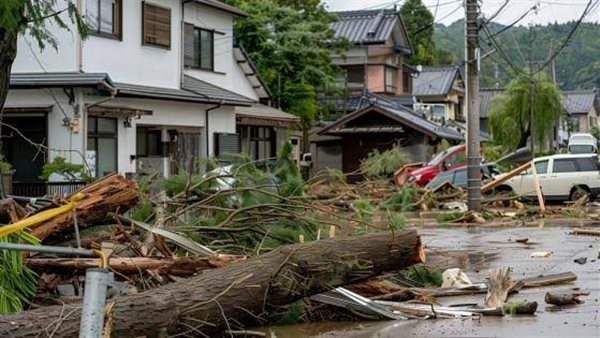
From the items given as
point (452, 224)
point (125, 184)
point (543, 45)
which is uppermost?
point (543, 45)

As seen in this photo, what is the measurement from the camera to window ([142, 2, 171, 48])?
22.7 m

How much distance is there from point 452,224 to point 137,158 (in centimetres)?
880

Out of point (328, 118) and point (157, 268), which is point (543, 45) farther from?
point (157, 268)

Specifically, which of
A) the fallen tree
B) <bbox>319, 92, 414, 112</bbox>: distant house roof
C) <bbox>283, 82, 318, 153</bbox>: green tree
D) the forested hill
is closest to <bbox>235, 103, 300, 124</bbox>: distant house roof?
<bbox>283, 82, 318, 153</bbox>: green tree

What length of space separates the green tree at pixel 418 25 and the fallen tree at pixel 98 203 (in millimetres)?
53622

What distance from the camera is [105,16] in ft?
69.7

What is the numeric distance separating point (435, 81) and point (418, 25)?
7614mm

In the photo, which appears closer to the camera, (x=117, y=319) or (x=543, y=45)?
(x=117, y=319)

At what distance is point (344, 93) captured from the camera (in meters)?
37.2

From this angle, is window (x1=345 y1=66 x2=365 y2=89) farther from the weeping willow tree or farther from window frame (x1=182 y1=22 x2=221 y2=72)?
window frame (x1=182 y1=22 x2=221 y2=72)

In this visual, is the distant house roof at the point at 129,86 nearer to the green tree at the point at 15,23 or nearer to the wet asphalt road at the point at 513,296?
the wet asphalt road at the point at 513,296

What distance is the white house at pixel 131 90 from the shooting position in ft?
64.4

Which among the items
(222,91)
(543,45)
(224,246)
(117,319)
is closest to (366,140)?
(222,91)

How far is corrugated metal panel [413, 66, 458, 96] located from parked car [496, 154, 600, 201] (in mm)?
29333
